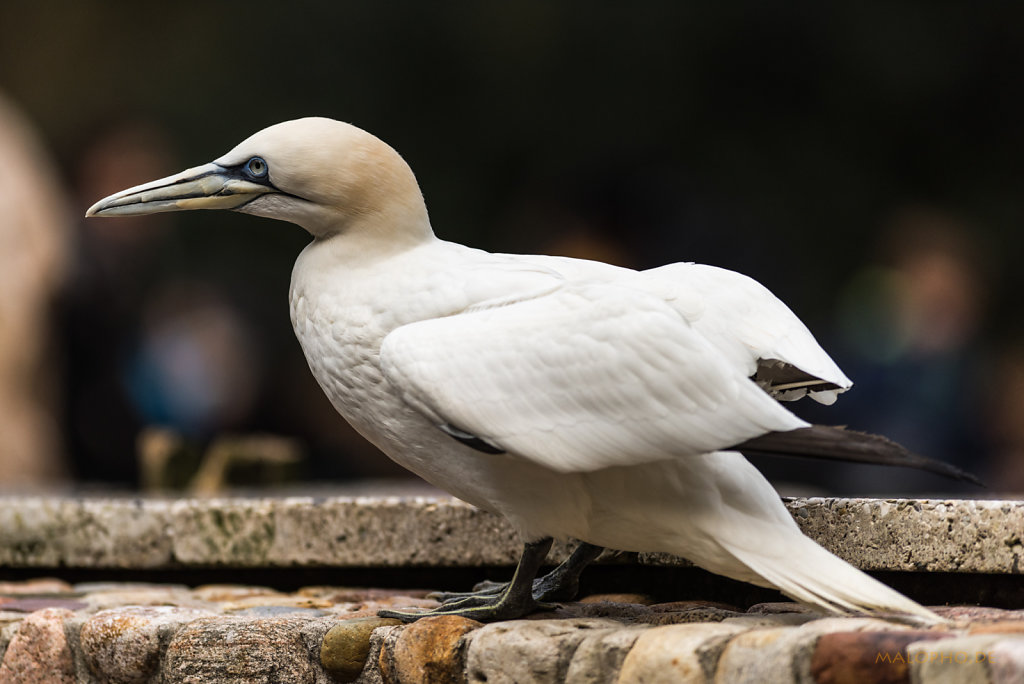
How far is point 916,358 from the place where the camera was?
253 inches

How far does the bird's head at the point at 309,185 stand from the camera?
2.93 metres

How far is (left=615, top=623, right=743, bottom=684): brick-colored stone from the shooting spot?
2355 millimetres

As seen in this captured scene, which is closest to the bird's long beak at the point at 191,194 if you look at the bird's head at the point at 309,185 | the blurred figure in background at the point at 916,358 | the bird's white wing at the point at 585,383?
the bird's head at the point at 309,185

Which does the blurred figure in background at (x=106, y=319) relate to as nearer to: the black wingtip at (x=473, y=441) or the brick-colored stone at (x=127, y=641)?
the brick-colored stone at (x=127, y=641)

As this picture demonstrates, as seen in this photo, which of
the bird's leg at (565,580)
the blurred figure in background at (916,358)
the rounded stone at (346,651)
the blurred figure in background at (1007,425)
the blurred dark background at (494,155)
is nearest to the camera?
the rounded stone at (346,651)

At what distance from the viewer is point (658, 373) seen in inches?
99.4

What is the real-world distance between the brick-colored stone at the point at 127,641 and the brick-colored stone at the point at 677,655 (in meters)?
1.07

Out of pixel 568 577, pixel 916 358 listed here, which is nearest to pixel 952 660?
pixel 568 577

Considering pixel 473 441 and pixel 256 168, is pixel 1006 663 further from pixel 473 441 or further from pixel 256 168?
pixel 256 168

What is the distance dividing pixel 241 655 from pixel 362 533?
2.52ft

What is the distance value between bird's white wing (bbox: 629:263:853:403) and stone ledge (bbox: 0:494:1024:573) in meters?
0.32

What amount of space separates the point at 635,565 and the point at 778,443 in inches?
Result: 39.6

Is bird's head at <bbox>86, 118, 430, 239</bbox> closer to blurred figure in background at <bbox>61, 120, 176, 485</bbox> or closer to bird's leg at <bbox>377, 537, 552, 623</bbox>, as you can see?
bird's leg at <bbox>377, 537, 552, 623</bbox>

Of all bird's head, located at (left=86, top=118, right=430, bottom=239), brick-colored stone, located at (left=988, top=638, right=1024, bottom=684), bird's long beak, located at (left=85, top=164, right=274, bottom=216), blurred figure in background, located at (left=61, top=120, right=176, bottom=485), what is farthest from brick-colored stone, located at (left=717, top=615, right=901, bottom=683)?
blurred figure in background, located at (left=61, top=120, right=176, bottom=485)
